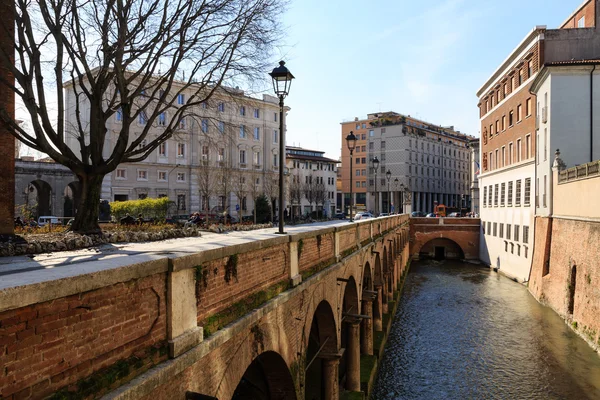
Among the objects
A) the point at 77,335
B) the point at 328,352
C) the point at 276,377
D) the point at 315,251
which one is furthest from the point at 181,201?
the point at 77,335

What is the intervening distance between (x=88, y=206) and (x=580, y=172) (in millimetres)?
21217

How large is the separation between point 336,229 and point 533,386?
991 centimetres

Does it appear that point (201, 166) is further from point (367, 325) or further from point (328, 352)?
point (328, 352)

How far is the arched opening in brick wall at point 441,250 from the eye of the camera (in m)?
50.1

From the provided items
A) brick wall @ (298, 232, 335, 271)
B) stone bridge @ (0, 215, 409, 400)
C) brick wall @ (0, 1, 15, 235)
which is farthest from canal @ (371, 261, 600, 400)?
brick wall @ (0, 1, 15, 235)

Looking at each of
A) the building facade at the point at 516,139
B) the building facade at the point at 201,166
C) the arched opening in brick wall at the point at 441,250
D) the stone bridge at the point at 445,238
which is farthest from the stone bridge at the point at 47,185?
the arched opening in brick wall at the point at 441,250

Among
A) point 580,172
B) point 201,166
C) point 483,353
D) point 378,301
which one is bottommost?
point 483,353

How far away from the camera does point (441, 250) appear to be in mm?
51438

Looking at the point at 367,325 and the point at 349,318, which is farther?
the point at 367,325

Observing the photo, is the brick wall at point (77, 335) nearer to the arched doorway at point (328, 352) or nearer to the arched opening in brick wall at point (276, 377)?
the arched opening in brick wall at point (276, 377)

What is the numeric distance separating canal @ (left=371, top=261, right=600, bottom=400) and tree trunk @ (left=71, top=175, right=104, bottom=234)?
402 inches

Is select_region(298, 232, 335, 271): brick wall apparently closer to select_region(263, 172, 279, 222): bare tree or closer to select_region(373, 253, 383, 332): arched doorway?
select_region(373, 253, 383, 332): arched doorway

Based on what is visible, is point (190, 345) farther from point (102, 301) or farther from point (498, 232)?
point (498, 232)

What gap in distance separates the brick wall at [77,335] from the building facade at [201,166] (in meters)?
33.9
